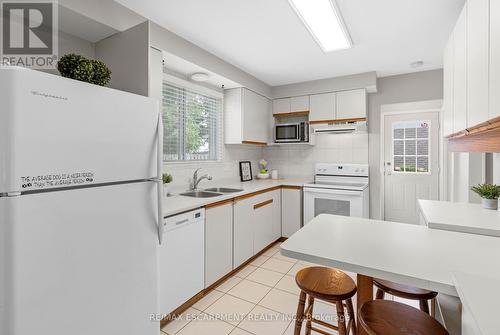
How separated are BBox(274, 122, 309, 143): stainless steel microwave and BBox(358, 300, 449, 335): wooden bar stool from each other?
285 centimetres

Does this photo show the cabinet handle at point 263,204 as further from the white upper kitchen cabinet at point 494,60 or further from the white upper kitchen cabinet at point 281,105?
the white upper kitchen cabinet at point 494,60

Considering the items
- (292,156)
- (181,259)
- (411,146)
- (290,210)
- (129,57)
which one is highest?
(129,57)

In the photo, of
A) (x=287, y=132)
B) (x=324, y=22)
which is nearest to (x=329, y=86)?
(x=287, y=132)

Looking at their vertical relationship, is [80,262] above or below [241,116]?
below

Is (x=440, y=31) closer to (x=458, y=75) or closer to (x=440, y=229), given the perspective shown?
(x=458, y=75)

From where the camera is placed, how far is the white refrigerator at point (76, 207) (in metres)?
0.92

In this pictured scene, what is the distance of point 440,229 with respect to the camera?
4.79 feet

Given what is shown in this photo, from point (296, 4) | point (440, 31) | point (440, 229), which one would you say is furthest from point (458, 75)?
point (296, 4)

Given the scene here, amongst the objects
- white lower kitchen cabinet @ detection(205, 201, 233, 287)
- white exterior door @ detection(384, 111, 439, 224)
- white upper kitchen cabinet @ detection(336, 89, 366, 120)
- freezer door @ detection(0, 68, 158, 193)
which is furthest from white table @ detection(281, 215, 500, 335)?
white exterior door @ detection(384, 111, 439, 224)

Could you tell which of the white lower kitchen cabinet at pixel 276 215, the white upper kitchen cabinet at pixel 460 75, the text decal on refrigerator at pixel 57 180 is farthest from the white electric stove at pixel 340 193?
the text decal on refrigerator at pixel 57 180

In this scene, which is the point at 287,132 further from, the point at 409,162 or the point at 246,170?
the point at 409,162

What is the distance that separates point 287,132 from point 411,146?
198 cm

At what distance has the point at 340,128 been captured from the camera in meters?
3.52

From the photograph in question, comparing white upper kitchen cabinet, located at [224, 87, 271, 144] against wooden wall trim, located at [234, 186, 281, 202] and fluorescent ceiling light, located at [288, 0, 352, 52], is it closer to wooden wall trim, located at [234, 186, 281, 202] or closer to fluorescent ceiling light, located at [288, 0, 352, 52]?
wooden wall trim, located at [234, 186, 281, 202]
